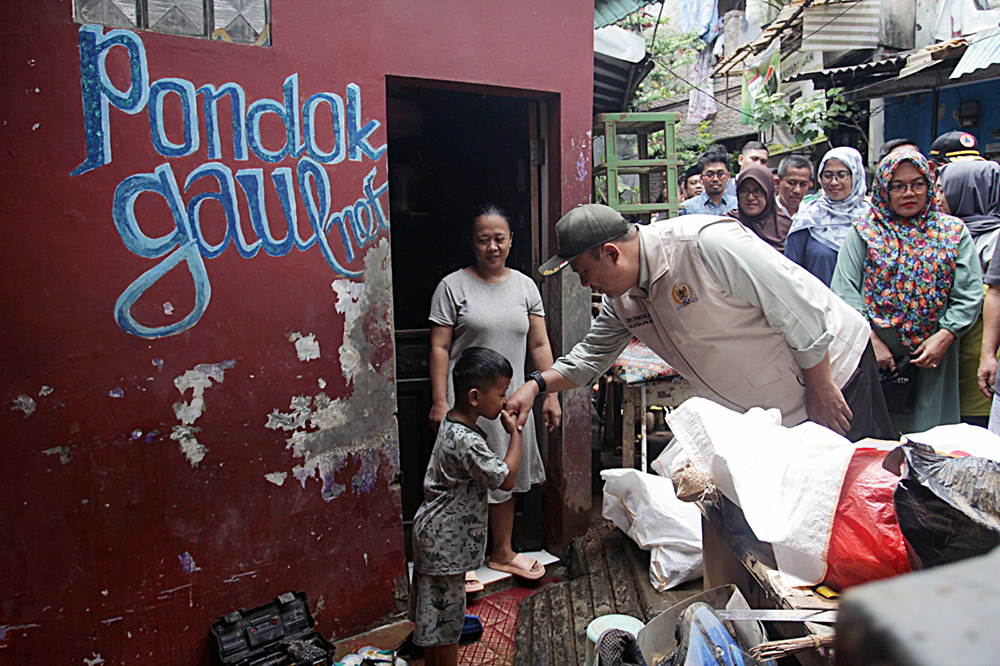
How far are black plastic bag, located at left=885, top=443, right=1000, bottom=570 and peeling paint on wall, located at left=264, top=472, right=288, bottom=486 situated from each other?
2.58 metres

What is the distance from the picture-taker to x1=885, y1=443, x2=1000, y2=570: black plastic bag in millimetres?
1093

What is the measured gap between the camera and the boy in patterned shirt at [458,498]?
9.25ft

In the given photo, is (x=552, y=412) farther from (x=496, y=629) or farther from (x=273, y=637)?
(x=273, y=637)

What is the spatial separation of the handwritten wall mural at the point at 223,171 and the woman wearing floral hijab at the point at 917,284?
99.9 inches

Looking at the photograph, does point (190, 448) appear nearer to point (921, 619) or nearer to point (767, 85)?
point (921, 619)

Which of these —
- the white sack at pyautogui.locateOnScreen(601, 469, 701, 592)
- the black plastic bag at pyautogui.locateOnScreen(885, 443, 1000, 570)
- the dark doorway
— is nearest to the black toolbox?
the dark doorway

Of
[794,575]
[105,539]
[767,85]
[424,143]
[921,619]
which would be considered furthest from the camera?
[767,85]

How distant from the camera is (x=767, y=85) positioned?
35.8ft

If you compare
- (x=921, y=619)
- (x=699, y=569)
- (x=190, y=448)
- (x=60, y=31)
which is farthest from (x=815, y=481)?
(x=60, y=31)

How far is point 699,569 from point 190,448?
250 centimetres

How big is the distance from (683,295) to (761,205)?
2.33 metres

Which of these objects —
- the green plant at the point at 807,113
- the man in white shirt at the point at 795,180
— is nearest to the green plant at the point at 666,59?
the green plant at the point at 807,113

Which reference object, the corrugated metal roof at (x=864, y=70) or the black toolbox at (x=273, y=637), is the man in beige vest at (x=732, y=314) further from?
the corrugated metal roof at (x=864, y=70)

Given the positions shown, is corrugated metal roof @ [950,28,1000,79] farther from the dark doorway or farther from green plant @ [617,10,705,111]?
green plant @ [617,10,705,111]
